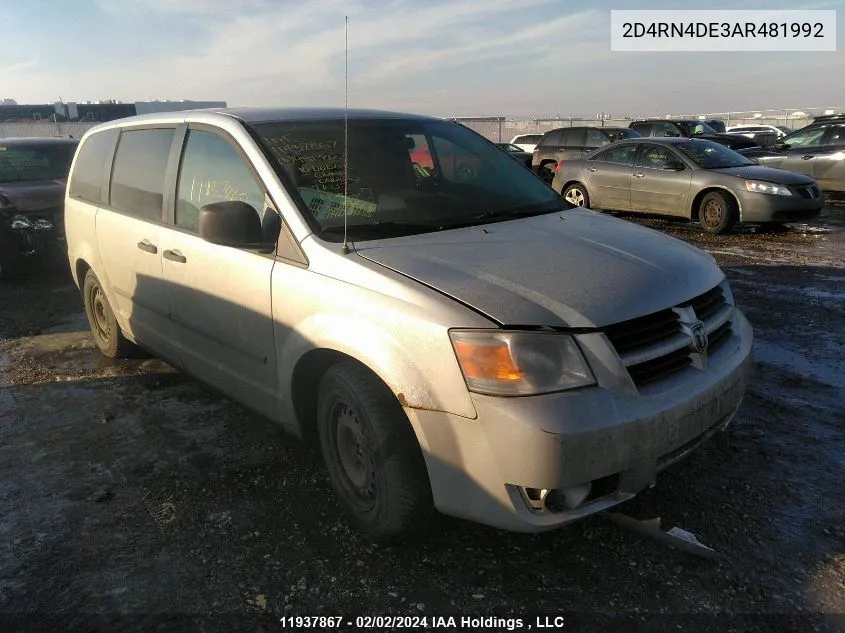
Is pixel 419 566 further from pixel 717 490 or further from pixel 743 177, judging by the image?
pixel 743 177

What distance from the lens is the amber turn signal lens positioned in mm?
2098

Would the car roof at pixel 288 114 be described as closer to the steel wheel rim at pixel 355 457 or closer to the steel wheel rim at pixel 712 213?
the steel wheel rim at pixel 355 457

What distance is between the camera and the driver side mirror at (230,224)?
8.98 ft

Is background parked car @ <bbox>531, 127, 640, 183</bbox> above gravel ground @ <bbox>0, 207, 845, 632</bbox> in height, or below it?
above

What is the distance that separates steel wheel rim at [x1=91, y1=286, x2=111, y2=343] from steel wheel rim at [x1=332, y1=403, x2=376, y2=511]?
2.88 m

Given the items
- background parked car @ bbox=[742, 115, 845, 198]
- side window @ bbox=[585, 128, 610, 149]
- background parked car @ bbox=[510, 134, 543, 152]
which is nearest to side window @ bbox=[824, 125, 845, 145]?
background parked car @ bbox=[742, 115, 845, 198]

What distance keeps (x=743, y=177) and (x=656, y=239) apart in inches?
296

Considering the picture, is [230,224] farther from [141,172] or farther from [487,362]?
[141,172]

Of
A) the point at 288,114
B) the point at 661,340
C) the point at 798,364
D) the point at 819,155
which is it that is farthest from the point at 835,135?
the point at 661,340

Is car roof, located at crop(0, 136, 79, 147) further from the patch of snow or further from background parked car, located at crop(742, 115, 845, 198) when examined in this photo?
background parked car, located at crop(742, 115, 845, 198)

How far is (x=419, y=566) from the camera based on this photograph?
2.48m

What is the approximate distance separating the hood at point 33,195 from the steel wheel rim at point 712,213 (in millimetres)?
8951

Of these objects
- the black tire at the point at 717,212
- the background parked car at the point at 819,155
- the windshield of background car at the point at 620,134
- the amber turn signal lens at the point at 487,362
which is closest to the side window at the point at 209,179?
the amber turn signal lens at the point at 487,362

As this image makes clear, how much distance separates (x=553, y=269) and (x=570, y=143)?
14.9 meters
